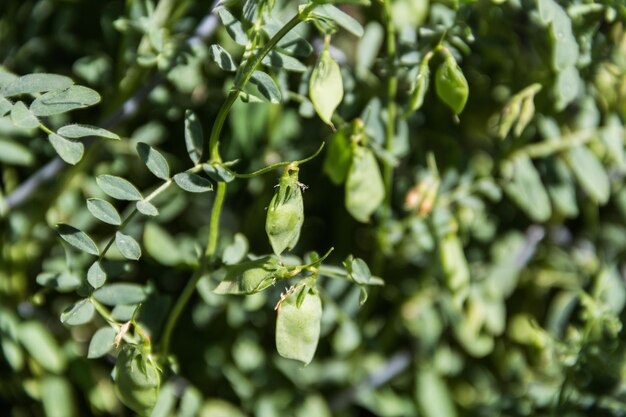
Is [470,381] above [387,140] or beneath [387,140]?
beneath

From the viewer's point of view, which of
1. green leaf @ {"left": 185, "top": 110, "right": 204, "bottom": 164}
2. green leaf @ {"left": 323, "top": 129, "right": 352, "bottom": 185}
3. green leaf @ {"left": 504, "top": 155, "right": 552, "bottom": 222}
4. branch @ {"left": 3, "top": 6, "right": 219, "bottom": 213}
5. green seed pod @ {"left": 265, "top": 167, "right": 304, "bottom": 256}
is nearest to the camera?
green seed pod @ {"left": 265, "top": 167, "right": 304, "bottom": 256}

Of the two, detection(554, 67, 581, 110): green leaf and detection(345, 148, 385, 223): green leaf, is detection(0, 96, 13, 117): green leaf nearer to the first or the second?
detection(345, 148, 385, 223): green leaf

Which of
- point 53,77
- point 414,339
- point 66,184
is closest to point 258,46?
point 53,77

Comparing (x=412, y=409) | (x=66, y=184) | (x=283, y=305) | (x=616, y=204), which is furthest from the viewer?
(x=616, y=204)

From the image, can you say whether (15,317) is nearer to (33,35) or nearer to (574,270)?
Answer: (33,35)

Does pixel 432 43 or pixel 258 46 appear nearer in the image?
pixel 258 46

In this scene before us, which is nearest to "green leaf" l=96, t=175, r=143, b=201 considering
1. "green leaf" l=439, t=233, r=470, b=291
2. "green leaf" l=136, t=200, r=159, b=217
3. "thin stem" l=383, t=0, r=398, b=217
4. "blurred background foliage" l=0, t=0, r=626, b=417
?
"green leaf" l=136, t=200, r=159, b=217

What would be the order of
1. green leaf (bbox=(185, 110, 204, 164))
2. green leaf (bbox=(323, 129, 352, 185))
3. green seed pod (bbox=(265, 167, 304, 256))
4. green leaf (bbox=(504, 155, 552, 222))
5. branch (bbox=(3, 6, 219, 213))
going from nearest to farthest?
green seed pod (bbox=(265, 167, 304, 256))
green leaf (bbox=(185, 110, 204, 164))
green leaf (bbox=(323, 129, 352, 185))
branch (bbox=(3, 6, 219, 213))
green leaf (bbox=(504, 155, 552, 222))

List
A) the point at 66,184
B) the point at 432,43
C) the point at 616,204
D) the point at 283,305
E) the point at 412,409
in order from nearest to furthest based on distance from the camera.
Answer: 1. the point at 283,305
2. the point at 432,43
3. the point at 66,184
4. the point at 412,409
5. the point at 616,204
